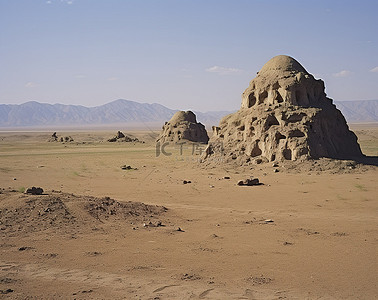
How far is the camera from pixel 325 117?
1730cm

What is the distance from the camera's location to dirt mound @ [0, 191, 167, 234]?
24.1 ft

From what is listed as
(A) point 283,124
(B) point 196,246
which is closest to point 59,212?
(B) point 196,246

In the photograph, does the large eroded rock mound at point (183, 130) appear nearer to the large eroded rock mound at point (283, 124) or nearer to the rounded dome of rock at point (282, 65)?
the large eroded rock mound at point (283, 124)

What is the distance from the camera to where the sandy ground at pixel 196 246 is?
15.8ft

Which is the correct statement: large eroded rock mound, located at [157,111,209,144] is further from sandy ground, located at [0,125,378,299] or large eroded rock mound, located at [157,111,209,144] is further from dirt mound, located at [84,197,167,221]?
dirt mound, located at [84,197,167,221]

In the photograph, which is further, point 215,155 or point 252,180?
point 215,155

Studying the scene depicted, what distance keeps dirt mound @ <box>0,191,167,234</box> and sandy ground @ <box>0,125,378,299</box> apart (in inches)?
0.9

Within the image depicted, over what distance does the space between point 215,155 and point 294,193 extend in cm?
708

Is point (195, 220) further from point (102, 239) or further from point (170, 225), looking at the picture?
point (102, 239)

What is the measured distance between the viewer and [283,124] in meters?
16.5

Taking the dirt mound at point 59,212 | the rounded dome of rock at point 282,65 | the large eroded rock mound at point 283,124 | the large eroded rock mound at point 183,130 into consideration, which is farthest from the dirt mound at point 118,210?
the large eroded rock mound at point 183,130

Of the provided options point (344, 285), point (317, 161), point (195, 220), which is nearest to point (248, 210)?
point (195, 220)

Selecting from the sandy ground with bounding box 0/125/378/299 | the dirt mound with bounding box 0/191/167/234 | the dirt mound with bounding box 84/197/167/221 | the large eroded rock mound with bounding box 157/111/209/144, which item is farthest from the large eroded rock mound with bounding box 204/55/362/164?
the large eroded rock mound with bounding box 157/111/209/144

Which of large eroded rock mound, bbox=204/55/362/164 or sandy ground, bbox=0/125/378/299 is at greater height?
large eroded rock mound, bbox=204/55/362/164
